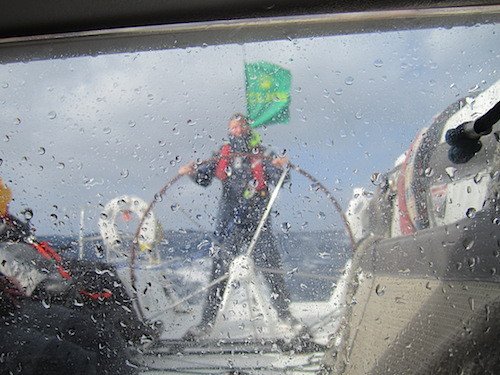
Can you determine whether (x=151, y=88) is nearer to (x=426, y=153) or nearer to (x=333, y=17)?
(x=333, y=17)

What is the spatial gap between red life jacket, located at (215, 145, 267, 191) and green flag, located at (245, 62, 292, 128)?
0.08 meters

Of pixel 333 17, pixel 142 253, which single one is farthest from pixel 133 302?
pixel 333 17

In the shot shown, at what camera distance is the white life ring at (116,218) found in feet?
3.22

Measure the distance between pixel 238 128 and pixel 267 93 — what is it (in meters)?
0.11

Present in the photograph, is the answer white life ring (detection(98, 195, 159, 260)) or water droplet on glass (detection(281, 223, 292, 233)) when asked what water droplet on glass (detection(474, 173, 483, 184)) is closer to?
water droplet on glass (detection(281, 223, 292, 233))

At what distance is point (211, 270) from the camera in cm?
99

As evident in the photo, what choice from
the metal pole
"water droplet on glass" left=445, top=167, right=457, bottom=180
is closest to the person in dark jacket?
the metal pole

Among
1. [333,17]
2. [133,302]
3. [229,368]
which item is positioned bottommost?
[229,368]

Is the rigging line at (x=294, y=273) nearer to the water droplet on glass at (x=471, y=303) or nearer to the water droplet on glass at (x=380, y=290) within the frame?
the water droplet on glass at (x=380, y=290)

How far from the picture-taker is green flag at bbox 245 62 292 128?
996 mm

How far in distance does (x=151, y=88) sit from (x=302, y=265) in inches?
21.3

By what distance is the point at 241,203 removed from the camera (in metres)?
0.99

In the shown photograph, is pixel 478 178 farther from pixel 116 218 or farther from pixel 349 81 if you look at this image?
pixel 116 218

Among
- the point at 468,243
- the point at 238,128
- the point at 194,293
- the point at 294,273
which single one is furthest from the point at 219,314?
the point at 468,243
